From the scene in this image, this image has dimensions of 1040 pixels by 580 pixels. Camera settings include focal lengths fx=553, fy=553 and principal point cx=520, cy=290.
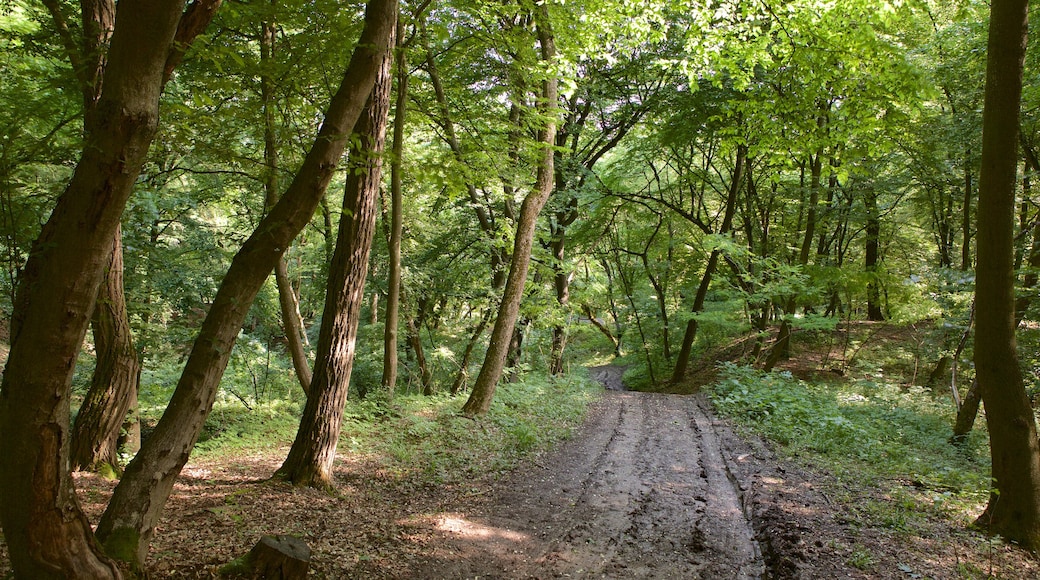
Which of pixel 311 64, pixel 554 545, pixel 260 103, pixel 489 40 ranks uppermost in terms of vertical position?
pixel 489 40

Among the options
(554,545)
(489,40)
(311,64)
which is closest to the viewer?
(554,545)

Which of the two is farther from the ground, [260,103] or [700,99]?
[700,99]

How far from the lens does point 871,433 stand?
29.9 ft

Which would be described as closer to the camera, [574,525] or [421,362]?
[574,525]

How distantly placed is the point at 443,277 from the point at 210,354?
9.86 metres

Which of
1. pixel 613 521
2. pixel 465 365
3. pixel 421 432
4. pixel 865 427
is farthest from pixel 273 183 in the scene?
pixel 865 427

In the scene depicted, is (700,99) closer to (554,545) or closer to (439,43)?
(439,43)

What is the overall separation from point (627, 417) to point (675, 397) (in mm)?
3619

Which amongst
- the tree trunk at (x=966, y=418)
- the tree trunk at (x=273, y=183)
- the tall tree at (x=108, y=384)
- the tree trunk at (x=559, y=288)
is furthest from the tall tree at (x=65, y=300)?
the tree trunk at (x=966, y=418)

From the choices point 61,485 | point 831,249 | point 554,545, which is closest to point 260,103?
point 61,485

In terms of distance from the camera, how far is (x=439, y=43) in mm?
10750

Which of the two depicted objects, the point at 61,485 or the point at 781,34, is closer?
the point at 61,485

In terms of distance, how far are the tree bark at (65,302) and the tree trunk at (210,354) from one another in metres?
0.57

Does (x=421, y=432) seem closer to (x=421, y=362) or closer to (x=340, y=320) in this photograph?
(x=340, y=320)
